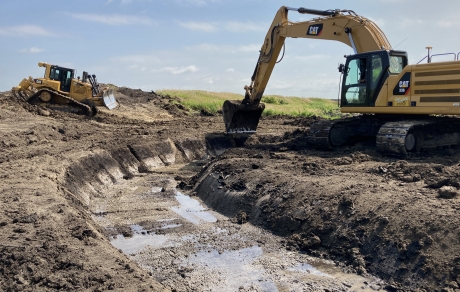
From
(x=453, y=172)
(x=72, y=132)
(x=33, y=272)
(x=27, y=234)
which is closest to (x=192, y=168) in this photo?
(x=72, y=132)

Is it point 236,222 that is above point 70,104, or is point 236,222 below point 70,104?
below

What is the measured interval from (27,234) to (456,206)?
5921mm

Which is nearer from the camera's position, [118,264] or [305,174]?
[118,264]

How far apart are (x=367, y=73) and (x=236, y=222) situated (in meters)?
6.05

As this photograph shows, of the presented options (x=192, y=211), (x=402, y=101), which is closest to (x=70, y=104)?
(x=192, y=211)

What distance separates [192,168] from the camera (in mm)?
15641

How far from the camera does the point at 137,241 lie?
319 inches

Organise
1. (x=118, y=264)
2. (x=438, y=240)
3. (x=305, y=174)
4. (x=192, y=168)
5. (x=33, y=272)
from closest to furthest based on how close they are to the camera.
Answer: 1. (x=33, y=272)
2. (x=118, y=264)
3. (x=438, y=240)
4. (x=305, y=174)
5. (x=192, y=168)

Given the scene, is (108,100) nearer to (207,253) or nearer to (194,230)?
(194,230)

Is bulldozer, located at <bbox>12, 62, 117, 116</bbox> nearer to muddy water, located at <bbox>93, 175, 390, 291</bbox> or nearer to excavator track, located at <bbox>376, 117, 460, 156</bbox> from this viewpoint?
muddy water, located at <bbox>93, 175, 390, 291</bbox>

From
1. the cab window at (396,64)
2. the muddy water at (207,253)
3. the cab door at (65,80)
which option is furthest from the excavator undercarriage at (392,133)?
the cab door at (65,80)

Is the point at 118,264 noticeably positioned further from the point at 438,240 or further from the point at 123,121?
the point at 123,121

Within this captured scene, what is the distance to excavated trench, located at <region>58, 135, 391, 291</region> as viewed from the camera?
6266mm

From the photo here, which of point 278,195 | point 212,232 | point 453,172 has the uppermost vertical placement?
point 453,172
